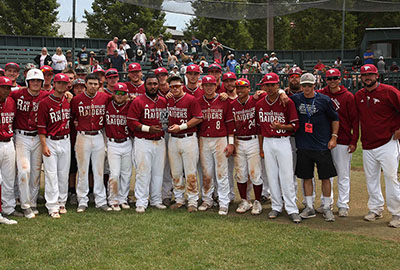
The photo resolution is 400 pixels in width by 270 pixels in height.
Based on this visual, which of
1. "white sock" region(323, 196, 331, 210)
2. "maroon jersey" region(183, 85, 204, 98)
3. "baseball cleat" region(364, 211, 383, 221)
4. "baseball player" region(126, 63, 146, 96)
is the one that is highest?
"baseball player" region(126, 63, 146, 96)

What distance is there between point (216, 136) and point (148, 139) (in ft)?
3.97

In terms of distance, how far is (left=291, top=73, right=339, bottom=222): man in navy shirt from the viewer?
698cm

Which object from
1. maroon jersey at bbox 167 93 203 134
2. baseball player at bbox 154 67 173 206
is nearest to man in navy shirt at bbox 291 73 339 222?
maroon jersey at bbox 167 93 203 134

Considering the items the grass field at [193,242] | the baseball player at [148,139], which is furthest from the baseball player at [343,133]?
the baseball player at [148,139]

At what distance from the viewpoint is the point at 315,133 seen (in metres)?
7.03

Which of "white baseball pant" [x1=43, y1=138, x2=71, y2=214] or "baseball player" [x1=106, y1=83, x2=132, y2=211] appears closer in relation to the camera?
"white baseball pant" [x1=43, y1=138, x2=71, y2=214]

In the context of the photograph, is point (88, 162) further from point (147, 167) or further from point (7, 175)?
point (7, 175)

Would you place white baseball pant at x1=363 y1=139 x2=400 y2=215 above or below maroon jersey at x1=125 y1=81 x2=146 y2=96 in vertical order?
below

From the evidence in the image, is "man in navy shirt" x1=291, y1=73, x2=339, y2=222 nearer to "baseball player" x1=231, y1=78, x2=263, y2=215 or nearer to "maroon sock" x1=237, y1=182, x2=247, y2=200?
"baseball player" x1=231, y1=78, x2=263, y2=215

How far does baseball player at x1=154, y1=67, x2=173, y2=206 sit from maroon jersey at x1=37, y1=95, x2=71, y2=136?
1.74 meters

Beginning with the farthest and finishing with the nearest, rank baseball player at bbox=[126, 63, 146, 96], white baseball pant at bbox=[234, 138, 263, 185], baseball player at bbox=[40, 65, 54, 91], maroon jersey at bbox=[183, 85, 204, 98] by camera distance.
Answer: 1. baseball player at bbox=[126, 63, 146, 96]
2. maroon jersey at bbox=[183, 85, 204, 98]
3. baseball player at bbox=[40, 65, 54, 91]
4. white baseball pant at bbox=[234, 138, 263, 185]

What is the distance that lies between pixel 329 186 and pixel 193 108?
2655mm

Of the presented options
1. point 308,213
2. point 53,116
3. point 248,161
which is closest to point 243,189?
point 248,161

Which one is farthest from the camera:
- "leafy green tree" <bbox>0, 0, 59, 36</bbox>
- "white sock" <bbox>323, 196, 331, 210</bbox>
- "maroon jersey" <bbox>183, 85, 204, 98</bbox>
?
"leafy green tree" <bbox>0, 0, 59, 36</bbox>
